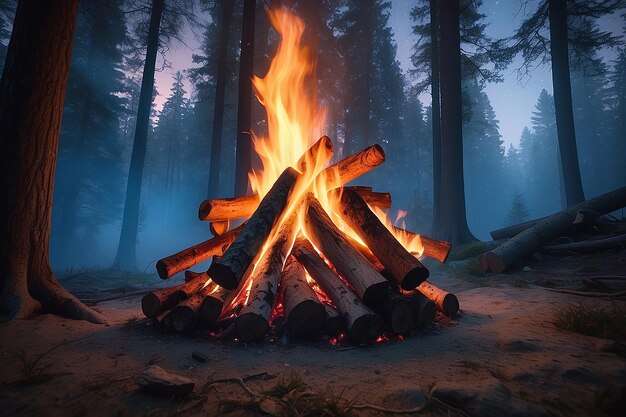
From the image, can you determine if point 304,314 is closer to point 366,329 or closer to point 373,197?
point 366,329

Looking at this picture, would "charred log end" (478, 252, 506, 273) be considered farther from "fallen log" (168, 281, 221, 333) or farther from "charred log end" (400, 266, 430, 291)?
"fallen log" (168, 281, 221, 333)

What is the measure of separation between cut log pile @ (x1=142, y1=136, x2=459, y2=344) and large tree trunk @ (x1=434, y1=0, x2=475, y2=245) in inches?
348

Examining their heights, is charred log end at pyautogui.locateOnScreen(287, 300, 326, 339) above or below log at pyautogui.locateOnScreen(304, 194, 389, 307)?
below

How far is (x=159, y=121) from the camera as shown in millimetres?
57281

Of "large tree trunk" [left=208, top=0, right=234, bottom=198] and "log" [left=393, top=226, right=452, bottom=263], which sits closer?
"log" [left=393, top=226, right=452, bottom=263]

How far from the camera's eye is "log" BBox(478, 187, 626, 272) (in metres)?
7.69

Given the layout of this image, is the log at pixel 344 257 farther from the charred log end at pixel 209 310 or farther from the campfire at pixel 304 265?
the charred log end at pixel 209 310

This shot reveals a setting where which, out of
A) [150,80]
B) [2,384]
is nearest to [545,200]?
[150,80]

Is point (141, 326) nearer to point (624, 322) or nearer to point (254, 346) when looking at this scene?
point (254, 346)

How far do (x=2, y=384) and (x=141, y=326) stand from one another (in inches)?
63.3

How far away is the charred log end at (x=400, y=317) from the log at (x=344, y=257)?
19 centimetres

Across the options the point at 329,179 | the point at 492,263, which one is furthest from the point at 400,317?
the point at 492,263

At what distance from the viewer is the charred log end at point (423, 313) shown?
11.2 feet

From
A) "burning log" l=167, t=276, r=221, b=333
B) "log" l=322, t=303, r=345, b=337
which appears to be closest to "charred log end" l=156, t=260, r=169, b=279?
"burning log" l=167, t=276, r=221, b=333
